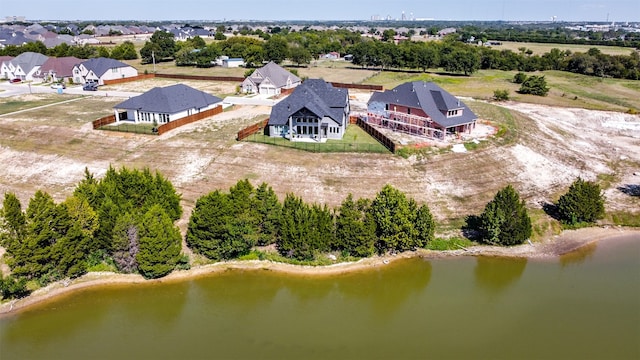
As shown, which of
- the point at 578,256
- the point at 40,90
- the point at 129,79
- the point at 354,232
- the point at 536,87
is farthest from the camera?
the point at 129,79

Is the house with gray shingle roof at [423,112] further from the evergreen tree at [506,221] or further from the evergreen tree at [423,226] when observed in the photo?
the evergreen tree at [423,226]

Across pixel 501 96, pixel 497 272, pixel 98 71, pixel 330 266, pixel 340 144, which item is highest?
pixel 98 71

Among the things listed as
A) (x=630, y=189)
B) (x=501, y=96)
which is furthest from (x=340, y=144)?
(x=501, y=96)

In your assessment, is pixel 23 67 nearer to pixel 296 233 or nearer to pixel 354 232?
pixel 296 233

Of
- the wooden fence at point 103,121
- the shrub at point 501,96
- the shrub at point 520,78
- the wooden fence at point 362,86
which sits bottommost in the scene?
the wooden fence at point 103,121

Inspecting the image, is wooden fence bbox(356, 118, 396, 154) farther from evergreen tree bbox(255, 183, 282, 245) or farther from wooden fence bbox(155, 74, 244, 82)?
wooden fence bbox(155, 74, 244, 82)

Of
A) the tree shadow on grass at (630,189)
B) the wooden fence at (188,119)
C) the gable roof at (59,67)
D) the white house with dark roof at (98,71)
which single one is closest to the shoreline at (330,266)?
the tree shadow on grass at (630,189)

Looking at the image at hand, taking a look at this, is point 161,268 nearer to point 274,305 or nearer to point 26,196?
point 274,305
